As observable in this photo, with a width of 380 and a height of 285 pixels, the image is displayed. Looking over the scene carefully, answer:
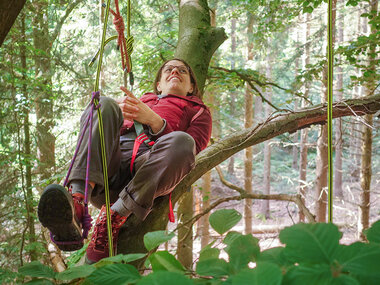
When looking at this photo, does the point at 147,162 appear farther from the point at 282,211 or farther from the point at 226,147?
the point at 282,211

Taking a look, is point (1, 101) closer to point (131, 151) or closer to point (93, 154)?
point (131, 151)

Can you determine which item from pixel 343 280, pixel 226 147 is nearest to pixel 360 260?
pixel 343 280

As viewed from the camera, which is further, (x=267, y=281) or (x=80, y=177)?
(x=80, y=177)

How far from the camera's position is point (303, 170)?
11.7 metres

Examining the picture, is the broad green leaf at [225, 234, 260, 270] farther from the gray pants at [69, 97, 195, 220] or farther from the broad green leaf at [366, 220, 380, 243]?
the gray pants at [69, 97, 195, 220]

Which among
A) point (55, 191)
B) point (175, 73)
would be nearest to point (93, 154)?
point (55, 191)

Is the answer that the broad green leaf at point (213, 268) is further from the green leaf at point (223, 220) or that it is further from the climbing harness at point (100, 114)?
the climbing harness at point (100, 114)

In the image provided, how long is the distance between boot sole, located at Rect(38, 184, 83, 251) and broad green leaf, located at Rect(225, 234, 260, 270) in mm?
1087

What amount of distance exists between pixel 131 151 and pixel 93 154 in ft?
1.62

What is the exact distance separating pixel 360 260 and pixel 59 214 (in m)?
1.33

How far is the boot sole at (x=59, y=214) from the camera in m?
1.39

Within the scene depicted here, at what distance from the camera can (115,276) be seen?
0.48m

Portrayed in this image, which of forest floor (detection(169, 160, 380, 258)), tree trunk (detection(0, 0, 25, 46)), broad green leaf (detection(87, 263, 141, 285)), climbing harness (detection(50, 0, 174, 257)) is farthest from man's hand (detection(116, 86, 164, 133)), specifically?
forest floor (detection(169, 160, 380, 258))

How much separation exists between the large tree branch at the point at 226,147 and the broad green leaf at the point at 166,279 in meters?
1.81
